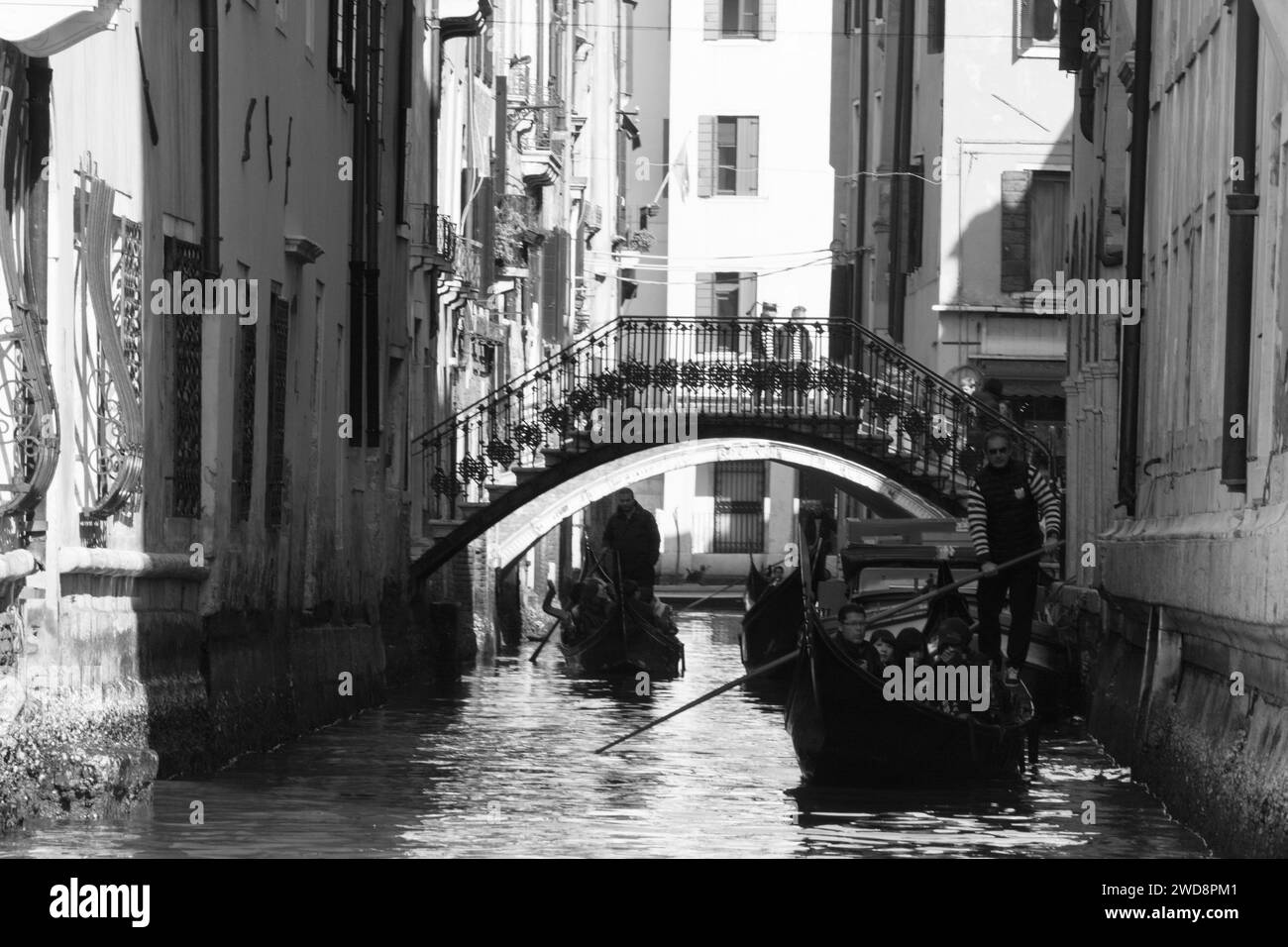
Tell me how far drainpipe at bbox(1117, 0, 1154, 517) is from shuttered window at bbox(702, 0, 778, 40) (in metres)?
32.1

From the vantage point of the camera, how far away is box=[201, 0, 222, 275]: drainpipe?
48.8 feet

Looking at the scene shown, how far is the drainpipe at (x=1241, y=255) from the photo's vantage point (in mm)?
12195

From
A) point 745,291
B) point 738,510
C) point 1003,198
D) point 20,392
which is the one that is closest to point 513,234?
point 1003,198

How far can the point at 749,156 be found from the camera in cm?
5031

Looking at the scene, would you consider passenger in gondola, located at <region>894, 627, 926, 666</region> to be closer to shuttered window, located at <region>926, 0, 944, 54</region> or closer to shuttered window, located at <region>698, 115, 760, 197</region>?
shuttered window, located at <region>926, 0, 944, 54</region>

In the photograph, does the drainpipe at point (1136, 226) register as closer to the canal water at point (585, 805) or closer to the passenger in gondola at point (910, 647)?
Answer: the canal water at point (585, 805)

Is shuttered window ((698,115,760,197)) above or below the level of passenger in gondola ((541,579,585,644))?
above

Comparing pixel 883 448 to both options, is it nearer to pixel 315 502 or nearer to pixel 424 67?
pixel 424 67

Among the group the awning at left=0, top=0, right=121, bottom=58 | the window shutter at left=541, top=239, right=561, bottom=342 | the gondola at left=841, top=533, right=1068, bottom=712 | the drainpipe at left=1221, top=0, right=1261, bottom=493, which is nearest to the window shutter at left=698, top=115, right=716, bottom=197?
the window shutter at left=541, top=239, right=561, bottom=342

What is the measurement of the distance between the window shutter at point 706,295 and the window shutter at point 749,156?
5.64ft

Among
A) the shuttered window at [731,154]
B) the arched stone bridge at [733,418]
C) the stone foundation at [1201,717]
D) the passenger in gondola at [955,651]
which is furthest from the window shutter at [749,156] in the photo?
the passenger in gondola at [955,651]
